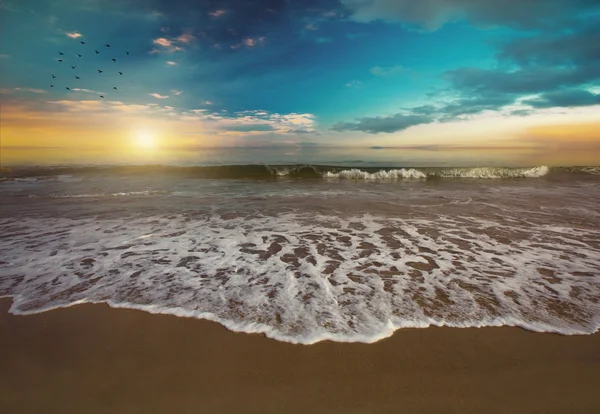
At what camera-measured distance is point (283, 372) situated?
2.40 metres

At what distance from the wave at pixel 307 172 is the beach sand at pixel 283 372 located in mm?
21472

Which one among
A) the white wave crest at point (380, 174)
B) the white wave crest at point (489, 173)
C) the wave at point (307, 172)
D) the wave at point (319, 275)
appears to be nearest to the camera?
the wave at point (319, 275)

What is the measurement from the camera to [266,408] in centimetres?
208

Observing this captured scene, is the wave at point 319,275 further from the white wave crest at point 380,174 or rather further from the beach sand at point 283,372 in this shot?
the white wave crest at point 380,174

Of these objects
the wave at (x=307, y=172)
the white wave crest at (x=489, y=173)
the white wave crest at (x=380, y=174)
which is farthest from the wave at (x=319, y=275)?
the white wave crest at (x=489, y=173)

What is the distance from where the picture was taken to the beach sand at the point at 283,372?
83.0 inches

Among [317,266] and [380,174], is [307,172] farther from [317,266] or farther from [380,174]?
[317,266]

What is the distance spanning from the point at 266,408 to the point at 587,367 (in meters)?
2.63

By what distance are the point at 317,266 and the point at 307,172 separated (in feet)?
73.7

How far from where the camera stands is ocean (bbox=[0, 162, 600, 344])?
3252 mm

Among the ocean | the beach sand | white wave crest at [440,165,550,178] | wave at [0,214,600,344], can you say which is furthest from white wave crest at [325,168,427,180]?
the beach sand

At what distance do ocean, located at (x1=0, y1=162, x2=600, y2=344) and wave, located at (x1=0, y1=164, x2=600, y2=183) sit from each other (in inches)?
619

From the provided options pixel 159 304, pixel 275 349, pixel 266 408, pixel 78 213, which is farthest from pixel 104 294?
pixel 78 213

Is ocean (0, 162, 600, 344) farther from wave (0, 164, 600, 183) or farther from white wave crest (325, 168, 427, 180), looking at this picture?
wave (0, 164, 600, 183)
